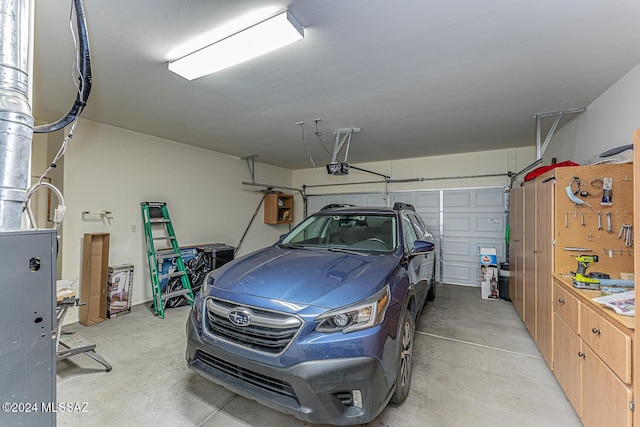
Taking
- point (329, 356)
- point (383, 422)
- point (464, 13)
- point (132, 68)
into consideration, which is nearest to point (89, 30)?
point (132, 68)

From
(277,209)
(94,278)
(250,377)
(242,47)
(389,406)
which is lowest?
(389,406)

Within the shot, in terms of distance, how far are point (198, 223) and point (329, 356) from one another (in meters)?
4.53

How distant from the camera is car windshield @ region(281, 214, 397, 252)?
2.62 m

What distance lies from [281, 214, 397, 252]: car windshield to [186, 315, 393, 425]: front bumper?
1186 millimetres

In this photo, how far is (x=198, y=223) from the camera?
5230mm

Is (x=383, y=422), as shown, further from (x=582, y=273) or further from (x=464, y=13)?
(x=464, y=13)

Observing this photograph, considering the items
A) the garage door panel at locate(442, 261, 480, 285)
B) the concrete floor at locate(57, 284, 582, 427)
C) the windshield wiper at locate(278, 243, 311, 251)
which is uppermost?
the windshield wiper at locate(278, 243, 311, 251)

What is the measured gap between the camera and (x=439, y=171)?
5910 millimetres

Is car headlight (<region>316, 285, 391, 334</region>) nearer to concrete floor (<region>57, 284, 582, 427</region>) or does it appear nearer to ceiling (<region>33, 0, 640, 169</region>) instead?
concrete floor (<region>57, 284, 582, 427</region>)

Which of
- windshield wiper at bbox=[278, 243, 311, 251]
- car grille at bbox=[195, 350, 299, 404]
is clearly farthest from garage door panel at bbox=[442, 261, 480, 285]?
car grille at bbox=[195, 350, 299, 404]

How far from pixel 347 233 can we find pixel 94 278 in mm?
3531

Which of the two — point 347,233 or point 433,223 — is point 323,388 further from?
point 433,223

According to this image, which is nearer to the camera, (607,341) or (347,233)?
(607,341)

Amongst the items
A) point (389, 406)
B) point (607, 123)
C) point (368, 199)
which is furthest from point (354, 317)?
point (368, 199)
